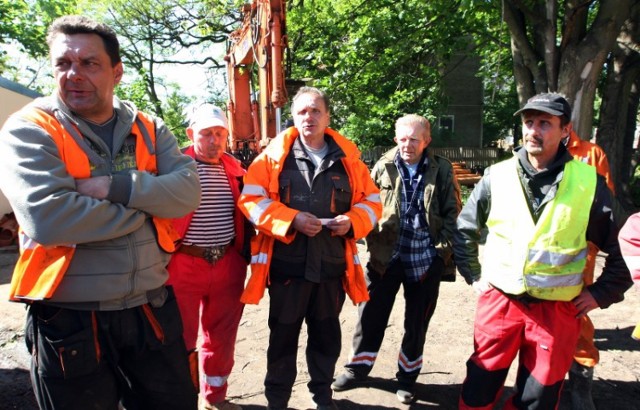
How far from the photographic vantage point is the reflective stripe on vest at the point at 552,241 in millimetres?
2246

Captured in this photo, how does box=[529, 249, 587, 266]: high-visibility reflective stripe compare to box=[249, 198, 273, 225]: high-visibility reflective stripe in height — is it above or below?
below

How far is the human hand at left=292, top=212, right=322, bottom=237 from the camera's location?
8.56 feet

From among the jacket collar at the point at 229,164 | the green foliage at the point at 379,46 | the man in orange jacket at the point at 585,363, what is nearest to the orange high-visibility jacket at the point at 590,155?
the man in orange jacket at the point at 585,363

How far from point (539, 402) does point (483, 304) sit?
54 centimetres

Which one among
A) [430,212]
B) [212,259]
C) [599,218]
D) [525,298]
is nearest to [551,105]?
[599,218]

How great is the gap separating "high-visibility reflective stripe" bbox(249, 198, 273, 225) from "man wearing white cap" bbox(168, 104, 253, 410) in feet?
1.04

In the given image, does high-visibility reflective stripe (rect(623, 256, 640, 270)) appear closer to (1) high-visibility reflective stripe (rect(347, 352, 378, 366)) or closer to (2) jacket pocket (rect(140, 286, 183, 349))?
(1) high-visibility reflective stripe (rect(347, 352, 378, 366))

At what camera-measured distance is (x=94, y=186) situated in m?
1.75

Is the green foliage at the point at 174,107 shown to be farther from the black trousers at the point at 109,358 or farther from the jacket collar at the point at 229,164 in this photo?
the black trousers at the point at 109,358

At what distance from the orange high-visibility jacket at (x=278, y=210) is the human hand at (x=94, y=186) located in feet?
3.27

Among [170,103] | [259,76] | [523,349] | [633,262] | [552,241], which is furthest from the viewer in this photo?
[170,103]

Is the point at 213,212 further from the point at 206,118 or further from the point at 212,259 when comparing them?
the point at 206,118

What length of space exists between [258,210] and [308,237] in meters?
0.34

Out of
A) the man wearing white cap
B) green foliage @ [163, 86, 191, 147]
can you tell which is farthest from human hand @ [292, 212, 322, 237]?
green foliage @ [163, 86, 191, 147]
